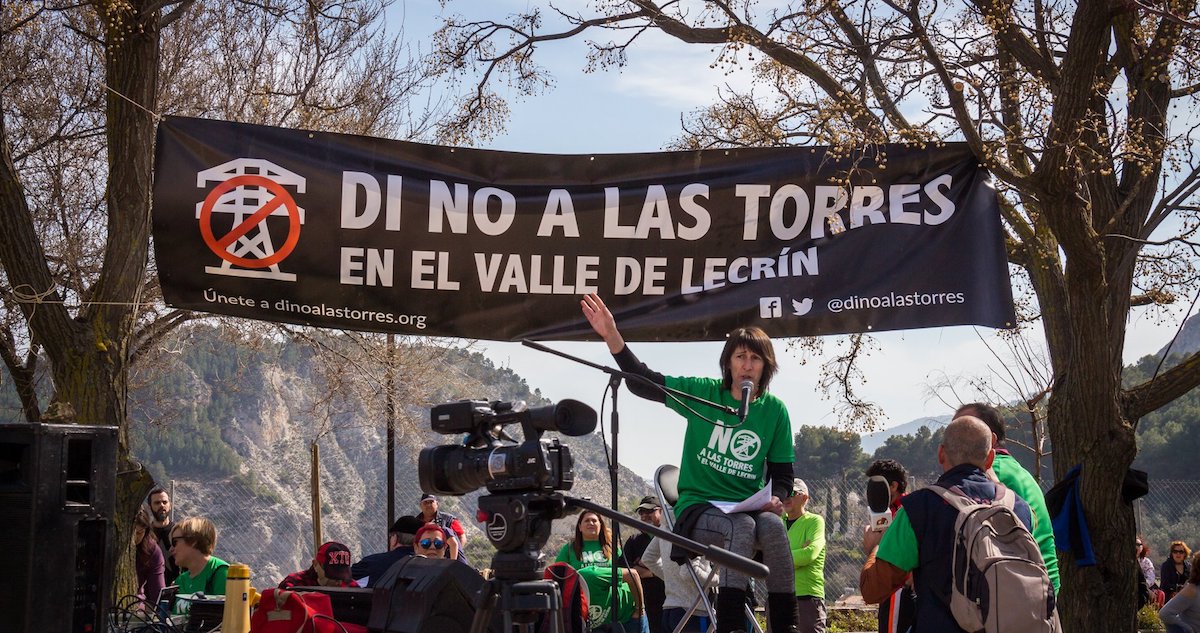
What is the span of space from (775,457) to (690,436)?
401mm

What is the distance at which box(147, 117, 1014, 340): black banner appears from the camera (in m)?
7.02

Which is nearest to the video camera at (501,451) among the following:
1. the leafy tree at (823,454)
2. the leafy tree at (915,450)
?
the leafy tree at (823,454)

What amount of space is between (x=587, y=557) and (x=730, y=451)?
3.70 m

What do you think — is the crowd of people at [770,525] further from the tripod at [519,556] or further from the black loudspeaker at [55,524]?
the black loudspeaker at [55,524]

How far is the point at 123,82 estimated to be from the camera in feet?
26.7

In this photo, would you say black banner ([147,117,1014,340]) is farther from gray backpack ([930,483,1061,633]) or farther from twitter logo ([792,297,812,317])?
gray backpack ([930,483,1061,633])

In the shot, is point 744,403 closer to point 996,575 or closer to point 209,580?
point 996,575

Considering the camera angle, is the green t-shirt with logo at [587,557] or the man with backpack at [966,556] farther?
the green t-shirt with logo at [587,557]

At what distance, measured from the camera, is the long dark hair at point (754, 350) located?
525 centimetres

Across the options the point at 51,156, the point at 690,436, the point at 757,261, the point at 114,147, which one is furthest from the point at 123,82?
the point at 51,156

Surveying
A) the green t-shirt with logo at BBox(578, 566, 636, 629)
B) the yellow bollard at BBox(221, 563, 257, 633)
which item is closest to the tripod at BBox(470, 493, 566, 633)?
the yellow bollard at BBox(221, 563, 257, 633)

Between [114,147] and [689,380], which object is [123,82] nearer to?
[114,147]

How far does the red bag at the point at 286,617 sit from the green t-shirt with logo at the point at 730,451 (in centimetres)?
165

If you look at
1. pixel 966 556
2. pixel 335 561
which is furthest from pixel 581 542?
pixel 966 556
